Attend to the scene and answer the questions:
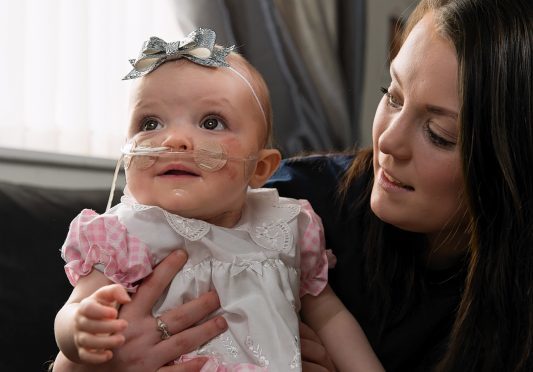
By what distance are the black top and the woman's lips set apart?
0.88 feet

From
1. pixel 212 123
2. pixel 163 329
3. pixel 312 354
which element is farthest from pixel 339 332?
pixel 212 123

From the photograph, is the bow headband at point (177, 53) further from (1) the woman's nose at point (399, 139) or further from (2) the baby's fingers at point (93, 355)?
(2) the baby's fingers at point (93, 355)

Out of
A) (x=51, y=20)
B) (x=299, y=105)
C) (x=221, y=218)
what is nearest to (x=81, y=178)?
(x=51, y=20)

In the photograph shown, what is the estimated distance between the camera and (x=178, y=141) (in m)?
1.27

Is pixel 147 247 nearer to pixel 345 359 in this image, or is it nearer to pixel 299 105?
pixel 345 359

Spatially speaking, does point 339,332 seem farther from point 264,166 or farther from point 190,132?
point 190,132

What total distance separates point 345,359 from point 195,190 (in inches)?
18.7

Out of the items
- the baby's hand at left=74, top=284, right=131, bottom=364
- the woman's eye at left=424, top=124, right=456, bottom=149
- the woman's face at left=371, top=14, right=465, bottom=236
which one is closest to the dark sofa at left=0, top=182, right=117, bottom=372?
the baby's hand at left=74, top=284, right=131, bottom=364

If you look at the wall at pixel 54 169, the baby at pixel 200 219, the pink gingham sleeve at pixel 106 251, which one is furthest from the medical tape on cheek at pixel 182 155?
the wall at pixel 54 169

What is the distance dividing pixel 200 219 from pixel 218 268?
98 mm

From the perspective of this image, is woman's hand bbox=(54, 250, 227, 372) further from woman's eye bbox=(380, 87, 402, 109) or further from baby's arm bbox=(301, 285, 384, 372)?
woman's eye bbox=(380, 87, 402, 109)

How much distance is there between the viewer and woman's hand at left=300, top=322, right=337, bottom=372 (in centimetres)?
141

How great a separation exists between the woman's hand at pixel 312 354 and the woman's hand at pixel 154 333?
21cm

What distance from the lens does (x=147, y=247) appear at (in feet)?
4.18
